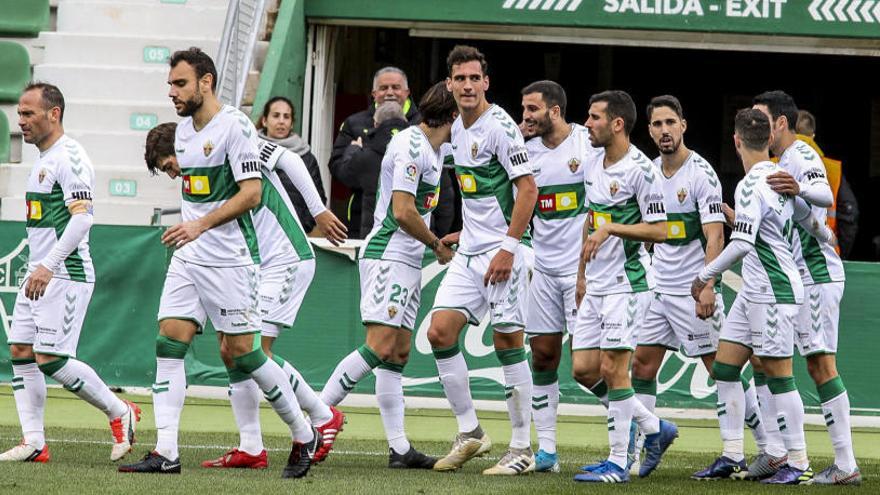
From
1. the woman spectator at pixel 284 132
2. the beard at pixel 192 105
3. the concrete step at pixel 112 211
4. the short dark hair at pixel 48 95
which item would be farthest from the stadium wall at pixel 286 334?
the beard at pixel 192 105

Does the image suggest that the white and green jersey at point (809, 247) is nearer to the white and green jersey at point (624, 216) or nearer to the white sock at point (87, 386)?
the white and green jersey at point (624, 216)

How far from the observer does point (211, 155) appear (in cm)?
872

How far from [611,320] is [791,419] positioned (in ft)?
3.84

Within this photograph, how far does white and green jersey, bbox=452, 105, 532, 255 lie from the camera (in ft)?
30.7

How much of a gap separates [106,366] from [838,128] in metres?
12.4

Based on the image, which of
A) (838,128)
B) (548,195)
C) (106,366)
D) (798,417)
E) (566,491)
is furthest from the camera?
(838,128)

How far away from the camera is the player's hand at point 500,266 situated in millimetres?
9273

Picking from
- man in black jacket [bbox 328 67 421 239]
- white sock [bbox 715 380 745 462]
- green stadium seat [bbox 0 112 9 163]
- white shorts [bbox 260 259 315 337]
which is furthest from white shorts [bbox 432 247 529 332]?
green stadium seat [bbox 0 112 9 163]

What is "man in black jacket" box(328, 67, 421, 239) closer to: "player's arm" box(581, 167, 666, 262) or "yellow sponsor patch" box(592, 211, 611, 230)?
"yellow sponsor patch" box(592, 211, 611, 230)

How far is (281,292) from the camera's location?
1061 centimetres

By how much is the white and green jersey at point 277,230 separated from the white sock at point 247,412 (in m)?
1.25

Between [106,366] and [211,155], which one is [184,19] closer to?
[106,366]

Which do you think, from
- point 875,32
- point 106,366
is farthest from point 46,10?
point 875,32

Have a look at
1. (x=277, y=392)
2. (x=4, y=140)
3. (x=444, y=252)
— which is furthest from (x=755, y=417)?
(x=4, y=140)
